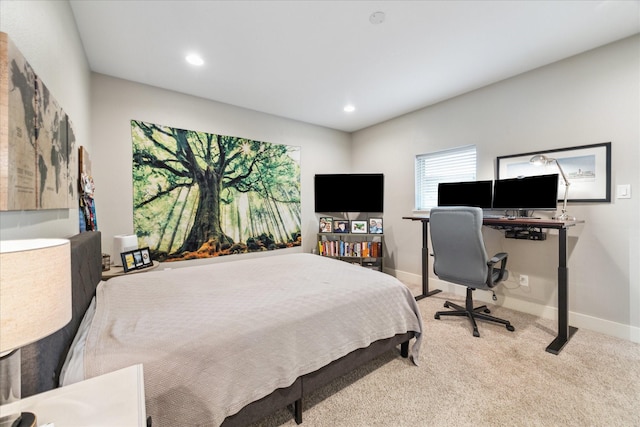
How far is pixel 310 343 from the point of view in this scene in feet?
4.61

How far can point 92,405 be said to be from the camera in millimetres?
700

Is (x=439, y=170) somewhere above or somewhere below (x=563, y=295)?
above

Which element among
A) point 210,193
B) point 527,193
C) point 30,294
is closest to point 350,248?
point 210,193

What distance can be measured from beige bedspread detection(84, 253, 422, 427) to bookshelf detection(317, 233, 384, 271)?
1.98 meters

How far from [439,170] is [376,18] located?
2.33 metres

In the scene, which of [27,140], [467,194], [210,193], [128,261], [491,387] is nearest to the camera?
[27,140]

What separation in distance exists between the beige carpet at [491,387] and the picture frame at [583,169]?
1.31 metres

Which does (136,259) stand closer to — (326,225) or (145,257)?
(145,257)

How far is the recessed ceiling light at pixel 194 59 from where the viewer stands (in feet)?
7.98

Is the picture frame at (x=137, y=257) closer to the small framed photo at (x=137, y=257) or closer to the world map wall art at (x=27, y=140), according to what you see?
the small framed photo at (x=137, y=257)

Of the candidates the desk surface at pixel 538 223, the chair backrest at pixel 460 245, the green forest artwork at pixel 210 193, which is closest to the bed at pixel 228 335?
the chair backrest at pixel 460 245

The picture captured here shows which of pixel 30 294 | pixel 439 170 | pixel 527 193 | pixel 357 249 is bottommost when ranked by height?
pixel 357 249

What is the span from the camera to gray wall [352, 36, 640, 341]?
222 cm

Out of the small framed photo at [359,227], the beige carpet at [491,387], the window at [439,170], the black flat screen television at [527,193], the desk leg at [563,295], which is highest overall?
the window at [439,170]
